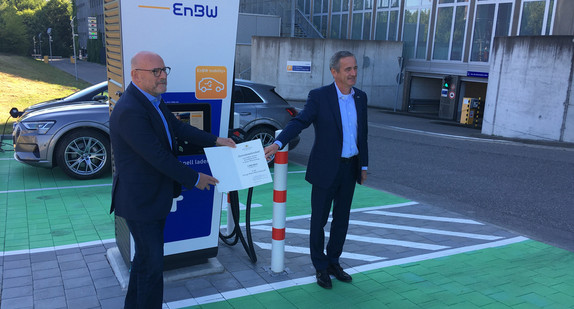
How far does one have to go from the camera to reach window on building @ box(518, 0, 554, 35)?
65.0 ft

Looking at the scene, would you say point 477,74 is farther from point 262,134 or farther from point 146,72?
point 146,72

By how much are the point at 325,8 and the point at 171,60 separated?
1210 inches

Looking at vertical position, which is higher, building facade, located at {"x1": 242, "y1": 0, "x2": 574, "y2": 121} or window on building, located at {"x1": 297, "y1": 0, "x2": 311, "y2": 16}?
window on building, located at {"x1": 297, "y1": 0, "x2": 311, "y2": 16}

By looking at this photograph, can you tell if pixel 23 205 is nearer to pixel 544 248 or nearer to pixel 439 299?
pixel 439 299

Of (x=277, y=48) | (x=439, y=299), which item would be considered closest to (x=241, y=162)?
(x=439, y=299)

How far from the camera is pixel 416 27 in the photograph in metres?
25.9

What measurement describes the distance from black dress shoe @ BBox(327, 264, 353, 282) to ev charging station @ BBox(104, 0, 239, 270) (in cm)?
112

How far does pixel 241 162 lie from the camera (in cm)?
356

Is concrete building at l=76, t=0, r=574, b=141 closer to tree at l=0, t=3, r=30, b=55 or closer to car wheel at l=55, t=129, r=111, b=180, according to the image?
car wheel at l=55, t=129, r=111, b=180

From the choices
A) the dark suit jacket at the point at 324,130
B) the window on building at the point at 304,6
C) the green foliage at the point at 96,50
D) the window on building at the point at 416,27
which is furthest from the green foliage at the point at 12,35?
the dark suit jacket at the point at 324,130

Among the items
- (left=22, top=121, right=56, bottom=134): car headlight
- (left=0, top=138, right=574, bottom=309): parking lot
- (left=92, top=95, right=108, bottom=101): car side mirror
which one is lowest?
(left=0, top=138, right=574, bottom=309): parking lot

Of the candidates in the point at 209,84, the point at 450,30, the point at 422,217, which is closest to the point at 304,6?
the point at 450,30

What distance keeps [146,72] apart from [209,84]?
1.11 meters

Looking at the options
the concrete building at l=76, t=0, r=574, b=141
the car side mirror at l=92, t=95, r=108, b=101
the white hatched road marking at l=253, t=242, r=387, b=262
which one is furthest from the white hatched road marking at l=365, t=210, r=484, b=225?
the concrete building at l=76, t=0, r=574, b=141
